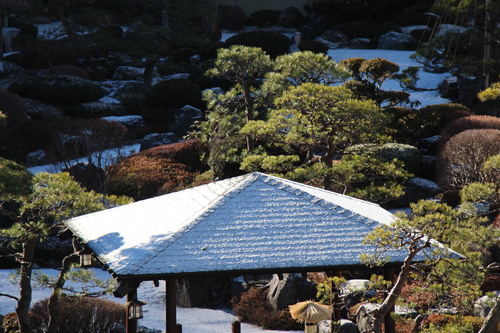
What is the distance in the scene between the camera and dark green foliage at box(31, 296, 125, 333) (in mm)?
12070

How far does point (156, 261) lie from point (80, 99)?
1988cm

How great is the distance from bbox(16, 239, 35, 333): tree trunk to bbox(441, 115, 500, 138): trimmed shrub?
41.8 ft

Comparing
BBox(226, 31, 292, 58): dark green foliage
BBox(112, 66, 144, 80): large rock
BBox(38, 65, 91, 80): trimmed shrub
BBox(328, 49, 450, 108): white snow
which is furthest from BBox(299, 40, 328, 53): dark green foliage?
BBox(38, 65, 91, 80): trimmed shrub

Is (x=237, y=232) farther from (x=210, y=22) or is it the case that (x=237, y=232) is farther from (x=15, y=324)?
(x=210, y=22)

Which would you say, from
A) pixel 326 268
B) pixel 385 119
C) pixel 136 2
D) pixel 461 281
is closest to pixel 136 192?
pixel 385 119

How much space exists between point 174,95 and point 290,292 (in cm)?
1510

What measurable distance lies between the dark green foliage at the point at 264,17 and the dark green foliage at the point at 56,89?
14.8 metres

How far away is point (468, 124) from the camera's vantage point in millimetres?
19188

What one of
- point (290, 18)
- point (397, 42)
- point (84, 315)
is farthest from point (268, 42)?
point (84, 315)

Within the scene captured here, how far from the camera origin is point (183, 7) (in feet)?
105

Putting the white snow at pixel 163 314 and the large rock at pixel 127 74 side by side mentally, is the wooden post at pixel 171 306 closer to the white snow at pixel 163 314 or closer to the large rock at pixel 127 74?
the white snow at pixel 163 314

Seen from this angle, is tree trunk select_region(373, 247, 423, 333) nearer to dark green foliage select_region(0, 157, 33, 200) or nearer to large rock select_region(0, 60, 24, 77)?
dark green foliage select_region(0, 157, 33, 200)

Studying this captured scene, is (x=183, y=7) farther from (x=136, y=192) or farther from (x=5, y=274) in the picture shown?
(x=5, y=274)

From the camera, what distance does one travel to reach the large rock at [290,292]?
13.3m
